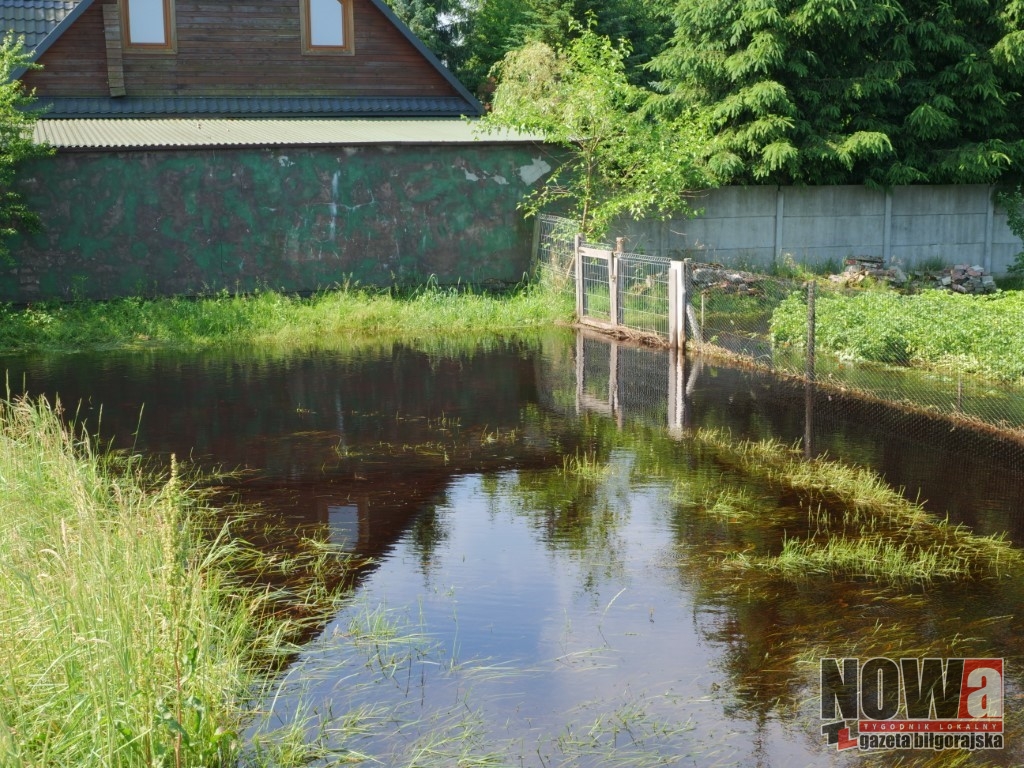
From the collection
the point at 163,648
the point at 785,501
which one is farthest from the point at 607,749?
the point at 785,501

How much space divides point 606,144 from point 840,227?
534 centimetres

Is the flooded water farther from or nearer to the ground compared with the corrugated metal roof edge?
nearer to the ground

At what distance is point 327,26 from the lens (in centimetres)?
2211

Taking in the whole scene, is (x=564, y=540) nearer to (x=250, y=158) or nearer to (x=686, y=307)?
(x=686, y=307)

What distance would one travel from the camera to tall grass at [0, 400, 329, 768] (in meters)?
4.21

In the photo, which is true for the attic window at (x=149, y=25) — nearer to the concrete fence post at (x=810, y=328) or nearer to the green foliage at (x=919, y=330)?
the green foliage at (x=919, y=330)

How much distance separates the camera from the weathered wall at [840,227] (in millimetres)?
19812

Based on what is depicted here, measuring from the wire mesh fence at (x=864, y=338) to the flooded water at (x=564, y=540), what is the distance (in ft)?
1.40

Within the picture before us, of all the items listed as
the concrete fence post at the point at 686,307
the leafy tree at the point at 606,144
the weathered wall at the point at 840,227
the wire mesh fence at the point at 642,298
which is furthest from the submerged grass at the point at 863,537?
the weathered wall at the point at 840,227

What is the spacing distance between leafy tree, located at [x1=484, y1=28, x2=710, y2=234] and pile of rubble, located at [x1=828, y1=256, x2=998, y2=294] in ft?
9.68

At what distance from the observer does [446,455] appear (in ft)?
32.6

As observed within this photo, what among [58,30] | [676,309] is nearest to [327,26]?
[58,30]

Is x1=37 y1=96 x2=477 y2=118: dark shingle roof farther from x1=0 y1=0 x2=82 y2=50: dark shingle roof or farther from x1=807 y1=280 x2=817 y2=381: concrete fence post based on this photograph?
x1=807 y1=280 x2=817 y2=381: concrete fence post

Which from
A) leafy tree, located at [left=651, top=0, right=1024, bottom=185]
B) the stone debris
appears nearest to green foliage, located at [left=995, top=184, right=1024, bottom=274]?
leafy tree, located at [left=651, top=0, right=1024, bottom=185]
